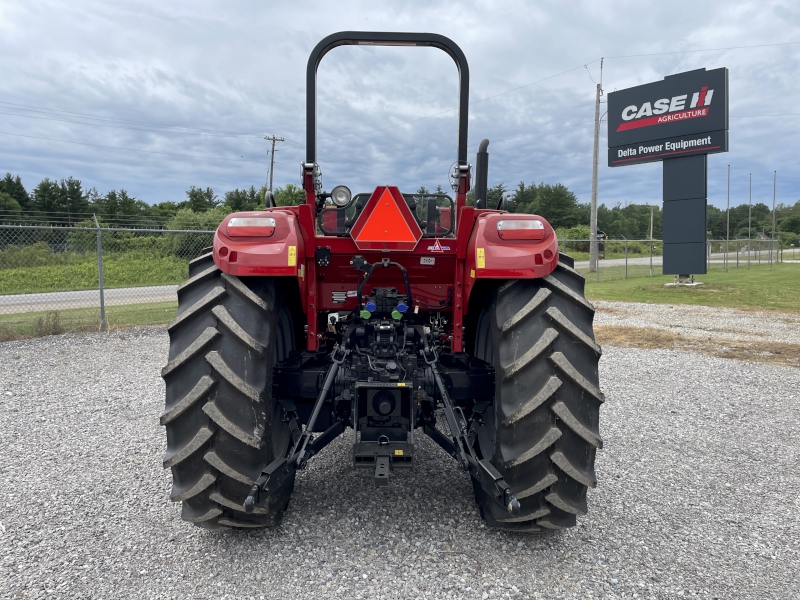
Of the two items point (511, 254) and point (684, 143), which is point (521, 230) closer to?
point (511, 254)

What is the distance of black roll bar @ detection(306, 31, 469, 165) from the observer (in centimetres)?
318

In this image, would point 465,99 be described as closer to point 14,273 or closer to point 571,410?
point 571,410

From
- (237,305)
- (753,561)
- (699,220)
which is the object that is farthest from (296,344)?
(699,220)

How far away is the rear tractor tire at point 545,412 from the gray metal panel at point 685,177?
760 inches

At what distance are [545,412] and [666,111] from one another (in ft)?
68.0

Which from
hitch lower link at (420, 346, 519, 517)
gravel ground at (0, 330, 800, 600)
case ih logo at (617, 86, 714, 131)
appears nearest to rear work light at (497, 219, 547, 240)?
hitch lower link at (420, 346, 519, 517)

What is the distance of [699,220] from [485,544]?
1950 cm

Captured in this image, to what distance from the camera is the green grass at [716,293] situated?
A: 1538 centimetres

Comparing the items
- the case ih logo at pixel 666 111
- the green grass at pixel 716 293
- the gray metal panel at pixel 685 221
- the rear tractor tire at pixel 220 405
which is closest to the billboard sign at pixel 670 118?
the case ih logo at pixel 666 111

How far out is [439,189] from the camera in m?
3.97

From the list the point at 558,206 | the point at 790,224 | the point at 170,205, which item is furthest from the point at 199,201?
the point at 790,224

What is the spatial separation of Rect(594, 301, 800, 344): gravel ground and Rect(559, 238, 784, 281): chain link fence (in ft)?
13.9

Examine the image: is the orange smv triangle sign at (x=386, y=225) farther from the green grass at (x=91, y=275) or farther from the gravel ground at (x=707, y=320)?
the gravel ground at (x=707, y=320)

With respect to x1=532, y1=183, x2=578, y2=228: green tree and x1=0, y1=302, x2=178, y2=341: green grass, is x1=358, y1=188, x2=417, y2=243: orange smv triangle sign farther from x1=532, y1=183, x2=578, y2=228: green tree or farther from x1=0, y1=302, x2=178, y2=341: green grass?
x1=532, y1=183, x2=578, y2=228: green tree
